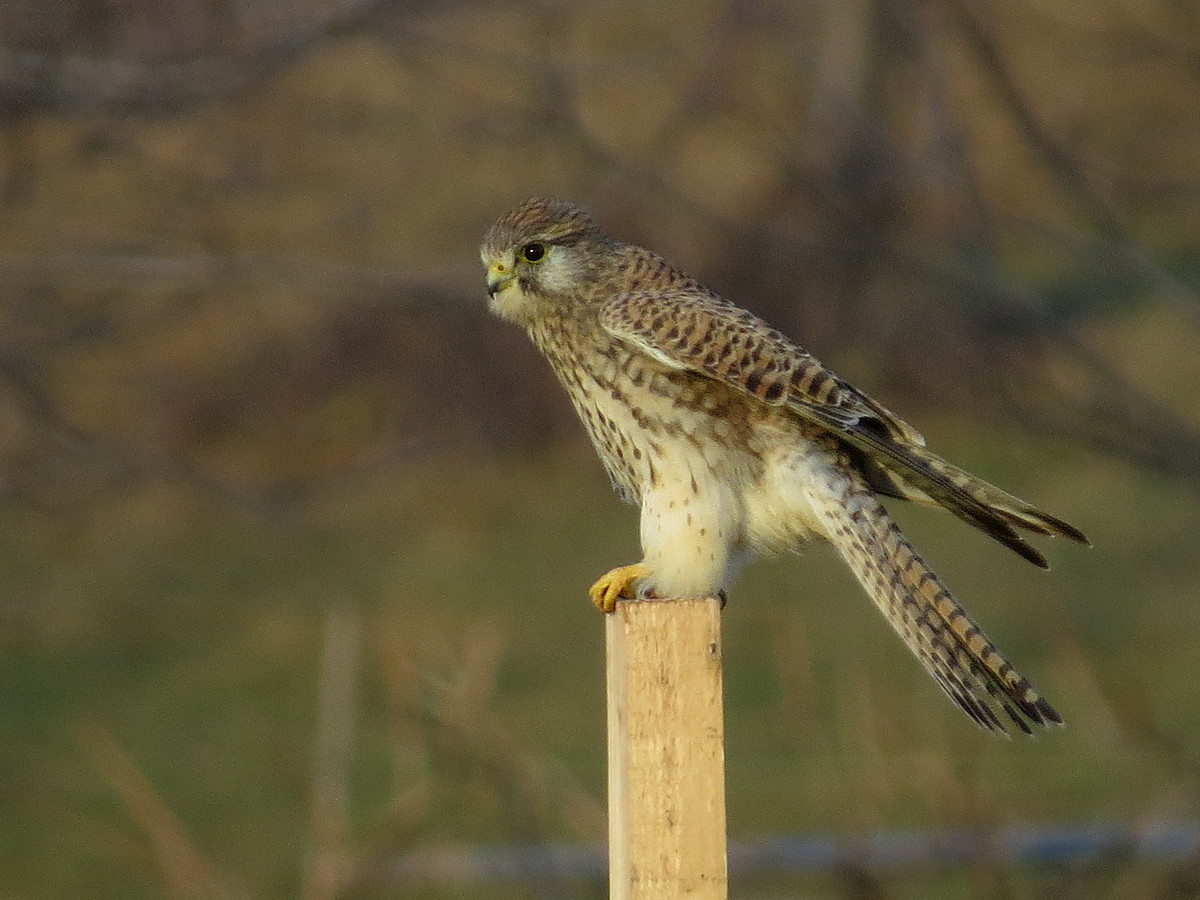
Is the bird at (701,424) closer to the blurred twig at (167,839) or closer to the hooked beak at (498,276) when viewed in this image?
the hooked beak at (498,276)

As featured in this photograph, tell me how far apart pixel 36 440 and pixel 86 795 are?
5.09ft

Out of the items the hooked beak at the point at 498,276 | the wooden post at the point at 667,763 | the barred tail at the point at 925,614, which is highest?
the hooked beak at the point at 498,276

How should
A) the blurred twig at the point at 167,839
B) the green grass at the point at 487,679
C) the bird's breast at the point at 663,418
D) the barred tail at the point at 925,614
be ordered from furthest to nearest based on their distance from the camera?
1. the green grass at the point at 487,679
2. the blurred twig at the point at 167,839
3. the bird's breast at the point at 663,418
4. the barred tail at the point at 925,614

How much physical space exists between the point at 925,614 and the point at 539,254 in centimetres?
115

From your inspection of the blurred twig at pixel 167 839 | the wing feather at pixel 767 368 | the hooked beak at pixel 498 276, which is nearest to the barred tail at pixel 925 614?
the wing feather at pixel 767 368

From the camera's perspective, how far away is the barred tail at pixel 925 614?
11.1 feet

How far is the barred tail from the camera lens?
11.1ft

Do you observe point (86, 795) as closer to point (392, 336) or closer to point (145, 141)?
point (145, 141)

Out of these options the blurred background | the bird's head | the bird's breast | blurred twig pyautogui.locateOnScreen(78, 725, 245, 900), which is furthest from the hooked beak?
blurred twig pyautogui.locateOnScreen(78, 725, 245, 900)

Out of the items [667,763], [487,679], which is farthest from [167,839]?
[667,763]

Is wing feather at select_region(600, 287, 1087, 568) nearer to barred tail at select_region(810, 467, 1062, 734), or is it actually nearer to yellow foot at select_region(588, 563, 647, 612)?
barred tail at select_region(810, 467, 1062, 734)

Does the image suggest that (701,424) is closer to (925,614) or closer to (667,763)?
(925,614)

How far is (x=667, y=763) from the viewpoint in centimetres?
283

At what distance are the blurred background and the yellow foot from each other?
824 millimetres
